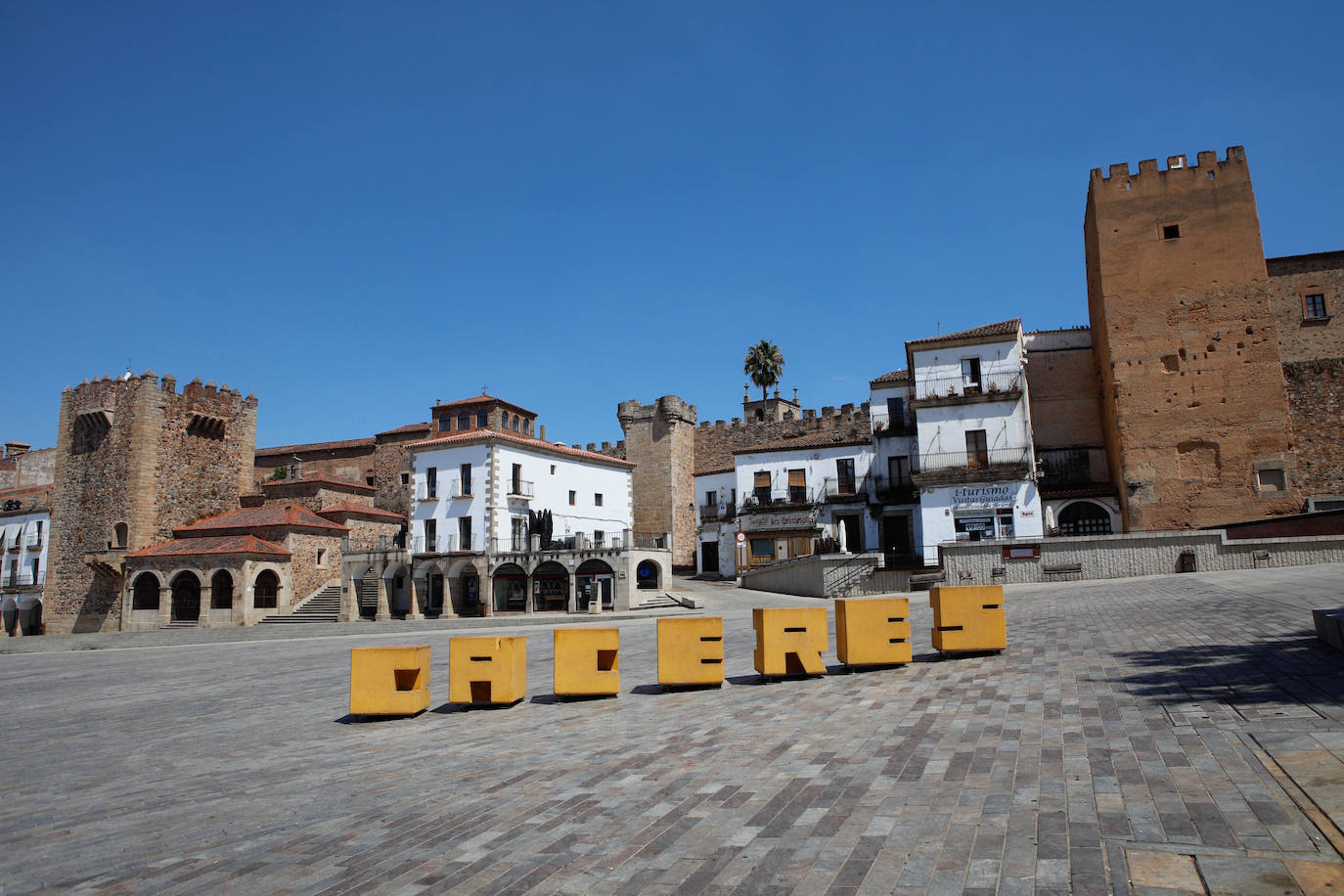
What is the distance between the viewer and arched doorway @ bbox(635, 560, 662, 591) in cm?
3819

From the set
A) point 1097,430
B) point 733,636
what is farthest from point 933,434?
point 733,636

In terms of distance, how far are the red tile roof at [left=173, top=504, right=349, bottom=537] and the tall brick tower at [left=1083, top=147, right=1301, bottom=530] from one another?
37.4m

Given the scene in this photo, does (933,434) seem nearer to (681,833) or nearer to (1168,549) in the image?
(1168,549)

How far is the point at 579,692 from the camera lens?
10.4 meters

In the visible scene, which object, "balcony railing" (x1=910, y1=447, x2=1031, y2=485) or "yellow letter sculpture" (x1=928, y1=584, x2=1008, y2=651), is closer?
"yellow letter sculpture" (x1=928, y1=584, x2=1008, y2=651)

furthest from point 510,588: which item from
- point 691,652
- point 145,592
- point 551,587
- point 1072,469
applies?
point 691,652

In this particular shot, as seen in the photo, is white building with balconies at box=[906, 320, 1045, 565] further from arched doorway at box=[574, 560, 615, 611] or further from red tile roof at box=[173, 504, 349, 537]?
red tile roof at box=[173, 504, 349, 537]

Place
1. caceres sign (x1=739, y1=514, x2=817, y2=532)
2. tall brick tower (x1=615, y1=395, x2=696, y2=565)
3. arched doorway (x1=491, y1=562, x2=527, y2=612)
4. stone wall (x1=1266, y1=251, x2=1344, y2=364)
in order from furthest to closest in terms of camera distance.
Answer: tall brick tower (x1=615, y1=395, x2=696, y2=565)
caceres sign (x1=739, y1=514, x2=817, y2=532)
arched doorway (x1=491, y1=562, x2=527, y2=612)
stone wall (x1=1266, y1=251, x2=1344, y2=364)

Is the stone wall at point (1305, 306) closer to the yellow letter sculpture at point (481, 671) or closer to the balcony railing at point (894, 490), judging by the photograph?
the balcony railing at point (894, 490)

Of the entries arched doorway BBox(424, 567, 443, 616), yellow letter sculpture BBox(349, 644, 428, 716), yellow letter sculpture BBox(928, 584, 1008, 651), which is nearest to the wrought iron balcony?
arched doorway BBox(424, 567, 443, 616)

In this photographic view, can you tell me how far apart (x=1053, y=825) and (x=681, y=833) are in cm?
217

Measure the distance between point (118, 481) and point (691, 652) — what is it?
47.0 meters

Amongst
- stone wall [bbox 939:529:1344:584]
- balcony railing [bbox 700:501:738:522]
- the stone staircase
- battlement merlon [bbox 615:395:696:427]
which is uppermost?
battlement merlon [bbox 615:395:696:427]

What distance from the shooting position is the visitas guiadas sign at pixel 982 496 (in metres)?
33.9
